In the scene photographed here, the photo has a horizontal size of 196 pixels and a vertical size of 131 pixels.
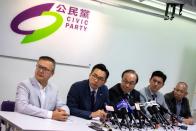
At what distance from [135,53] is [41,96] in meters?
2.94

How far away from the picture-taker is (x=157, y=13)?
620 cm

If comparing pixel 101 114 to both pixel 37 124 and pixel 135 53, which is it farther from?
pixel 135 53

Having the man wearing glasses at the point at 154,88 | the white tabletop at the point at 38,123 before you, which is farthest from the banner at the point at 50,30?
the white tabletop at the point at 38,123

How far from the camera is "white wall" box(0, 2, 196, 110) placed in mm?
4961

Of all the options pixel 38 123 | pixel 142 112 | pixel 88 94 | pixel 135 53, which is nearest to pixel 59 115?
pixel 38 123

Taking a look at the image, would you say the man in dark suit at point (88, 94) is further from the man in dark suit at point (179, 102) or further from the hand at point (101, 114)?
the man in dark suit at point (179, 102)

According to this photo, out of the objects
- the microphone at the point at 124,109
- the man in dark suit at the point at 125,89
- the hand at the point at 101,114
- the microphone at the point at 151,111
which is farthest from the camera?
the man in dark suit at the point at 125,89

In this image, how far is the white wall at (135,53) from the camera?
496 centimetres

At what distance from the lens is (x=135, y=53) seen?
20.2 ft

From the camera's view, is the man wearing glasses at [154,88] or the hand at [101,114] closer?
the hand at [101,114]

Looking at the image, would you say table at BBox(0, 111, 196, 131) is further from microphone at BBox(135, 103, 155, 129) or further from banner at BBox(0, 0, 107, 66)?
banner at BBox(0, 0, 107, 66)

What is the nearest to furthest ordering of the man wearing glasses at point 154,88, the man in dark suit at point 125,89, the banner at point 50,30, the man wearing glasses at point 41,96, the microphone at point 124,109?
the man wearing glasses at point 41,96
the microphone at point 124,109
the man in dark suit at point 125,89
the banner at point 50,30
the man wearing glasses at point 154,88

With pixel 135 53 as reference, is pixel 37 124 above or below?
below

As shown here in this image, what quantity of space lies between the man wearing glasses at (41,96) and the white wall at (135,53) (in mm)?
1370
